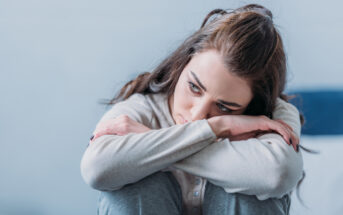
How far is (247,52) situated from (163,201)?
1.29ft

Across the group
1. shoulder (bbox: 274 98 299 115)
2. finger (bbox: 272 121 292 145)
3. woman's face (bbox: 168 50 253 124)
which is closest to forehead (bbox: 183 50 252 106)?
woman's face (bbox: 168 50 253 124)

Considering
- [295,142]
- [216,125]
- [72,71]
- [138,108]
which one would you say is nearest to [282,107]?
[295,142]

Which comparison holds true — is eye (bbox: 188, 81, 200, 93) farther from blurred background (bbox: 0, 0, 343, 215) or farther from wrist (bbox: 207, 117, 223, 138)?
blurred background (bbox: 0, 0, 343, 215)

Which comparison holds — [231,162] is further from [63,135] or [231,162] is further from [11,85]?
[11,85]

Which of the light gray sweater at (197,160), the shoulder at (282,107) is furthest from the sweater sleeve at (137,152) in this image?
the shoulder at (282,107)

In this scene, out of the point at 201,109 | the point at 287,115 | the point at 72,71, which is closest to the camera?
the point at 201,109

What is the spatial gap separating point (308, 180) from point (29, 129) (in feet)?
3.31

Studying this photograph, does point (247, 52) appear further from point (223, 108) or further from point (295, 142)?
point (295, 142)

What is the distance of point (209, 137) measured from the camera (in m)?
0.98

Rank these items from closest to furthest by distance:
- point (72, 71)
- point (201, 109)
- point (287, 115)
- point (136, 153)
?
point (136, 153) < point (201, 109) < point (287, 115) < point (72, 71)

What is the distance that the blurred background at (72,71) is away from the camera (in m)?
1.57

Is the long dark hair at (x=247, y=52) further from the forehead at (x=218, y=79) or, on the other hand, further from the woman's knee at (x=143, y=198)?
the woman's knee at (x=143, y=198)

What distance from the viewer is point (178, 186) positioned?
41.9 inches

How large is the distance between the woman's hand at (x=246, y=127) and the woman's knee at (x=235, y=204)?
0.13 meters
